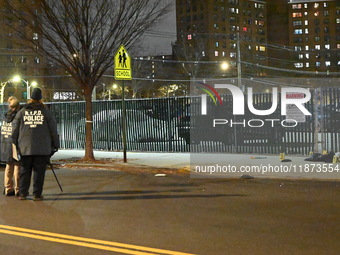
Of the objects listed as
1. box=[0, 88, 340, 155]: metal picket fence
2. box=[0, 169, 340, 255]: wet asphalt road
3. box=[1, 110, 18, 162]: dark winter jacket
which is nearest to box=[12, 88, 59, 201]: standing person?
box=[0, 169, 340, 255]: wet asphalt road

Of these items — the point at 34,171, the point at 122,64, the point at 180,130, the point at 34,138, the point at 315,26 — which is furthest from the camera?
the point at 315,26

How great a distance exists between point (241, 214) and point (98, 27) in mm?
9980

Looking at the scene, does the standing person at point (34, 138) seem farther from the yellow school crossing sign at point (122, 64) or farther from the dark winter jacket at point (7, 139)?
the yellow school crossing sign at point (122, 64)

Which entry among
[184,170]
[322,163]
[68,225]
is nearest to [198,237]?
[68,225]

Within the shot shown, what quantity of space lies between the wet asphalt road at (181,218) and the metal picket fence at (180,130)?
468 centimetres

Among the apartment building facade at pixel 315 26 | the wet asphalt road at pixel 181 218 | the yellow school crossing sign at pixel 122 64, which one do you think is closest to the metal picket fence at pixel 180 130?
the yellow school crossing sign at pixel 122 64

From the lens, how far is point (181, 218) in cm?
734

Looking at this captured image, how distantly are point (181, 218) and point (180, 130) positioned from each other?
1100 centimetres

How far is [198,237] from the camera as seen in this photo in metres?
6.19

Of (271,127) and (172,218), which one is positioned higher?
(271,127)

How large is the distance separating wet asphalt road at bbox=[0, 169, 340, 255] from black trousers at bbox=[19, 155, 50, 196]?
0.25 meters

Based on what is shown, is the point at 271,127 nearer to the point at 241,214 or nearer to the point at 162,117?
the point at 162,117

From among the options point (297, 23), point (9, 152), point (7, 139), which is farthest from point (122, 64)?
point (297, 23)

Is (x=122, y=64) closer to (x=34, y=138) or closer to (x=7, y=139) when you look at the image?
(x=7, y=139)
